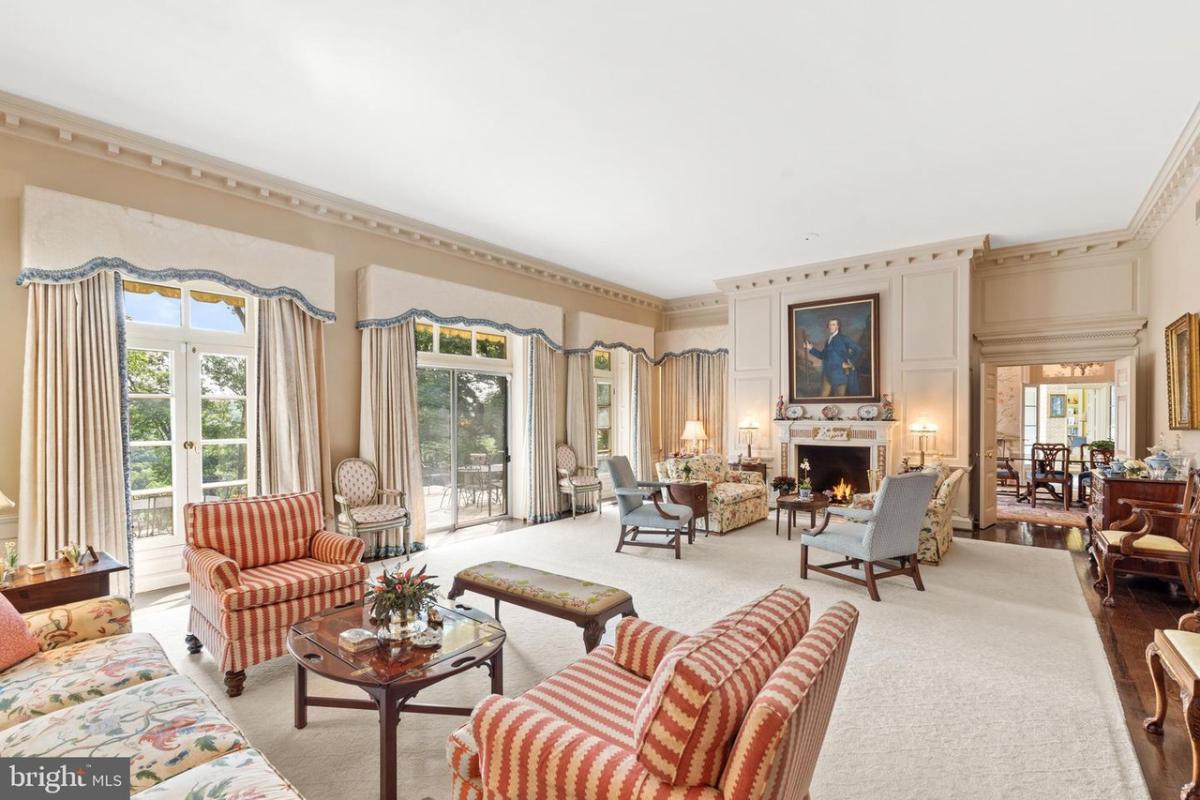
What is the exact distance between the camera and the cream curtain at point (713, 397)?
9484mm

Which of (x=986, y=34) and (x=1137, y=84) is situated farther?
(x=1137, y=84)

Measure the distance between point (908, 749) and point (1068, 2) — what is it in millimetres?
3602

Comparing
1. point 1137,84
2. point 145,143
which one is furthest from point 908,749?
point 145,143

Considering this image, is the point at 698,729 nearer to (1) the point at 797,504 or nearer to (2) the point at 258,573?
(2) the point at 258,573

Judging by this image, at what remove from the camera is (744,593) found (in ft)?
14.9

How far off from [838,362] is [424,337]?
212 inches

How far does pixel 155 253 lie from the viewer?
4293mm

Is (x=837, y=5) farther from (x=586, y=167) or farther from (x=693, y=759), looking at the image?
(x=693, y=759)

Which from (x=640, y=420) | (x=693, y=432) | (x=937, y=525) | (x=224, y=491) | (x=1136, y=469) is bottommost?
(x=937, y=525)

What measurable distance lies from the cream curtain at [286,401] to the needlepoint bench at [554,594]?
238cm

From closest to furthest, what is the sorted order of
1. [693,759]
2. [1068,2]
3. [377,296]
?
[693,759] → [1068,2] → [377,296]

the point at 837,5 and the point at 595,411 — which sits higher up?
the point at 837,5

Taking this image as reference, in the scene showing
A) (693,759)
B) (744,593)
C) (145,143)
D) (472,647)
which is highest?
(145,143)

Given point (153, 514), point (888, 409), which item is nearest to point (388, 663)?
point (153, 514)
